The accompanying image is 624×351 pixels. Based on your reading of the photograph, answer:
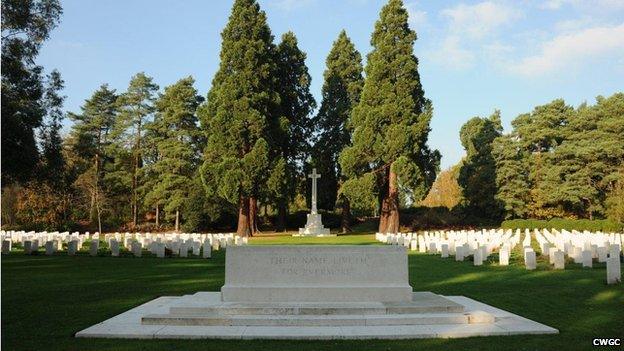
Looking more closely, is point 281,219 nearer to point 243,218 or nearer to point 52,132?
point 243,218

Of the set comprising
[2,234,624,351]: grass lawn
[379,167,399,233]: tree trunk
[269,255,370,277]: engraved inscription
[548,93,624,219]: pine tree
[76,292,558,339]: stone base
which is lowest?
[2,234,624,351]: grass lawn

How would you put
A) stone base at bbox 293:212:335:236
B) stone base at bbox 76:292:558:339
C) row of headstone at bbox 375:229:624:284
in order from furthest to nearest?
stone base at bbox 293:212:335:236
row of headstone at bbox 375:229:624:284
stone base at bbox 76:292:558:339

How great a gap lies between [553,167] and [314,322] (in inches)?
1568

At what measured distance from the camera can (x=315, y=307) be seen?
751 cm

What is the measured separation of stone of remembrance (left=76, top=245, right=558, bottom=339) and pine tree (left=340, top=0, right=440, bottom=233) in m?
27.6

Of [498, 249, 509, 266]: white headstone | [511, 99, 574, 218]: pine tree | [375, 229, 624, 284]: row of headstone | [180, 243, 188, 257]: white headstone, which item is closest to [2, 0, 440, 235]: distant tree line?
[180, 243, 188, 257]: white headstone

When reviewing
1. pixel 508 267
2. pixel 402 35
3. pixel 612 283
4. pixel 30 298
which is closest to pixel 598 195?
pixel 402 35

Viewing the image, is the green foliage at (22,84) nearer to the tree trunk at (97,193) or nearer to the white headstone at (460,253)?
the white headstone at (460,253)

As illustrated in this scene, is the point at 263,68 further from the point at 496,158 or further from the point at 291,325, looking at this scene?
the point at 291,325

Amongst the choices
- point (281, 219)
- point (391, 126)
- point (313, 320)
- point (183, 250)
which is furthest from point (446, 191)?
point (313, 320)

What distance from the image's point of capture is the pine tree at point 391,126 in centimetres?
3600

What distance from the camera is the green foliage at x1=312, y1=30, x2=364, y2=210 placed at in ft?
145

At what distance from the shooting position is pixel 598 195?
41938 millimetres

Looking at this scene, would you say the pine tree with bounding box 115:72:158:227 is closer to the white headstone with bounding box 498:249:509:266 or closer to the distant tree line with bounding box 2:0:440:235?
the distant tree line with bounding box 2:0:440:235
